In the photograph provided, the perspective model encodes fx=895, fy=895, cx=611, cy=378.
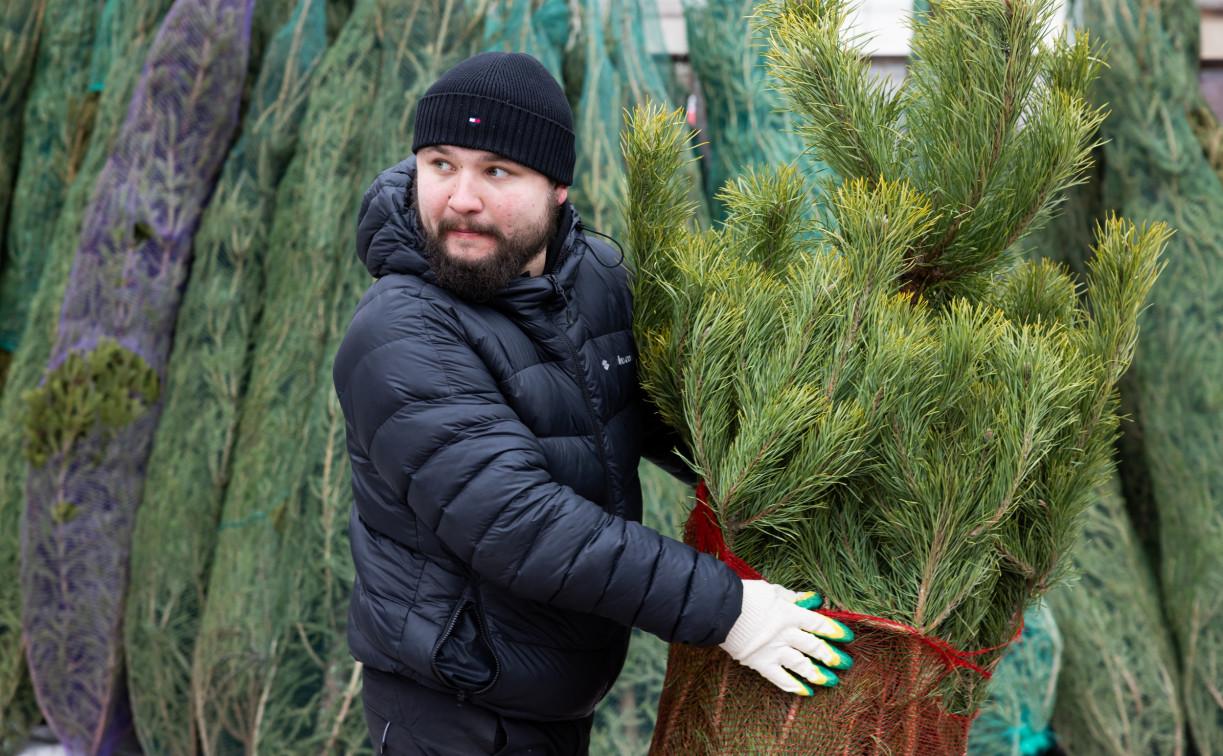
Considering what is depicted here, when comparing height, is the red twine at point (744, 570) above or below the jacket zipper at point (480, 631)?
above

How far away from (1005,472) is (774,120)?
2029mm

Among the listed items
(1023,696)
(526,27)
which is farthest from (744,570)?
(526,27)

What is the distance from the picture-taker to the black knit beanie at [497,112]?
52.7 inches

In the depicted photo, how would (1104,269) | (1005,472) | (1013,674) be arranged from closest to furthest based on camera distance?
(1005,472), (1104,269), (1013,674)

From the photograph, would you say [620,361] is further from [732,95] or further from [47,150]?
[47,150]

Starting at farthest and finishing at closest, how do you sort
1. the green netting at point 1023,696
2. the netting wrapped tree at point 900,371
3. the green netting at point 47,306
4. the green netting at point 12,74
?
the green netting at point 12,74
the green netting at point 47,306
the green netting at point 1023,696
the netting wrapped tree at point 900,371

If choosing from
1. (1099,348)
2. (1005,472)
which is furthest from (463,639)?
(1099,348)

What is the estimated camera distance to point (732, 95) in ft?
10.1

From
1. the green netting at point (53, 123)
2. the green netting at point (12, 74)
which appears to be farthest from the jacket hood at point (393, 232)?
the green netting at point (12, 74)

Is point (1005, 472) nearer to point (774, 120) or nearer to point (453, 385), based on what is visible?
point (453, 385)

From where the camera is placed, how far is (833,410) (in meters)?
1.23

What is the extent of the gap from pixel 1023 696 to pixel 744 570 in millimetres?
1860

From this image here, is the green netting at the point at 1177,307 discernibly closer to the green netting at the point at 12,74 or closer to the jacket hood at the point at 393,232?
the jacket hood at the point at 393,232

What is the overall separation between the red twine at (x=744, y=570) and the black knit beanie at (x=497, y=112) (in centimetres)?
59
